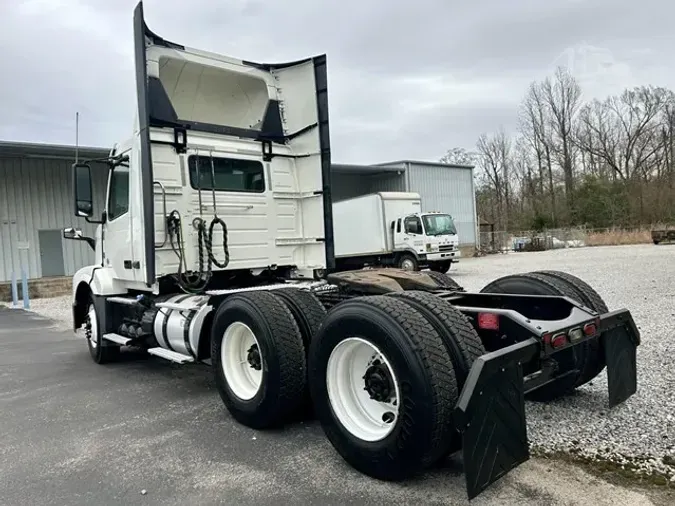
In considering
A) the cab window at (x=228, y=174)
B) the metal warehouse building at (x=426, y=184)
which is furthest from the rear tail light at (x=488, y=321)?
the metal warehouse building at (x=426, y=184)

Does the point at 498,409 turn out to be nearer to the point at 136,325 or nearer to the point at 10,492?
the point at 10,492

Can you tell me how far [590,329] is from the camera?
10.8 feet

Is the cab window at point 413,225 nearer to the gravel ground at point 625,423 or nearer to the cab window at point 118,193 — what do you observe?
the gravel ground at point 625,423

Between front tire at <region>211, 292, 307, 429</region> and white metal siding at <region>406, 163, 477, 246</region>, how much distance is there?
83.3ft

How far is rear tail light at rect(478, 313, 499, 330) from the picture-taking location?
3297 mm

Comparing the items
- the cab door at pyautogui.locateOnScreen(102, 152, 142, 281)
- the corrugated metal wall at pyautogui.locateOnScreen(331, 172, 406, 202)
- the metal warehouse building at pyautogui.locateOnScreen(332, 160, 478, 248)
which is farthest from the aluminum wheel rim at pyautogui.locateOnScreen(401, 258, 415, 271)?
the cab door at pyautogui.locateOnScreen(102, 152, 142, 281)

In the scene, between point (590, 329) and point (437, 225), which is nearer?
point (590, 329)

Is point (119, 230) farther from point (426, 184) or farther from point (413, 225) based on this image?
point (426, 184)

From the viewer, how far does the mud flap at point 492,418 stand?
2.53 meters

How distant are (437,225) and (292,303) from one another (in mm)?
16390

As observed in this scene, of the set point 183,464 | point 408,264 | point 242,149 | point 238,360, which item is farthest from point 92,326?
point 408,264

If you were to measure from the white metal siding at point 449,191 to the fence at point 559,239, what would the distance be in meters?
1.98

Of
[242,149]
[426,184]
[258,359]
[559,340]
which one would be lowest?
[258,359]

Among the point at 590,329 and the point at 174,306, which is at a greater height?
the point at 174,306
